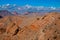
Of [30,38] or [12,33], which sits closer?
[30,38]

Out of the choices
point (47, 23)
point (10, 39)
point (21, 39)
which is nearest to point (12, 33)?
point (10, 39)

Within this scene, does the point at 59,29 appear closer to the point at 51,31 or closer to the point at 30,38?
the point at 51,31

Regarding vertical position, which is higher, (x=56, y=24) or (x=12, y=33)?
(x=56, y=24)

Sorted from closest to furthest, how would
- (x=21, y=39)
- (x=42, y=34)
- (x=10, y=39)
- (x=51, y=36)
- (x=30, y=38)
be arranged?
(x=51, y=36) → (x=42, y=34) → (x=30, y=38) → (x=21, y=39) → (x=10, y=39)

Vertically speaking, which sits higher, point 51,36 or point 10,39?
point 51,36

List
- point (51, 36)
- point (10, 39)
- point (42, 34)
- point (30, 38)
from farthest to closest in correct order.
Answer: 1. point (10, 39)
2. point (30, 38)
3. point (42, 34)
4. point (51, 36)

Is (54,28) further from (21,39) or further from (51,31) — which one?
(21,39)

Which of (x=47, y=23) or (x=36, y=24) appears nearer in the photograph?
(x=47, y=23)

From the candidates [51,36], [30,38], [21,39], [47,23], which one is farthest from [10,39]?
[51,36]

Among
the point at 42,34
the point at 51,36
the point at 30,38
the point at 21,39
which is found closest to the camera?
the point at 51,36
